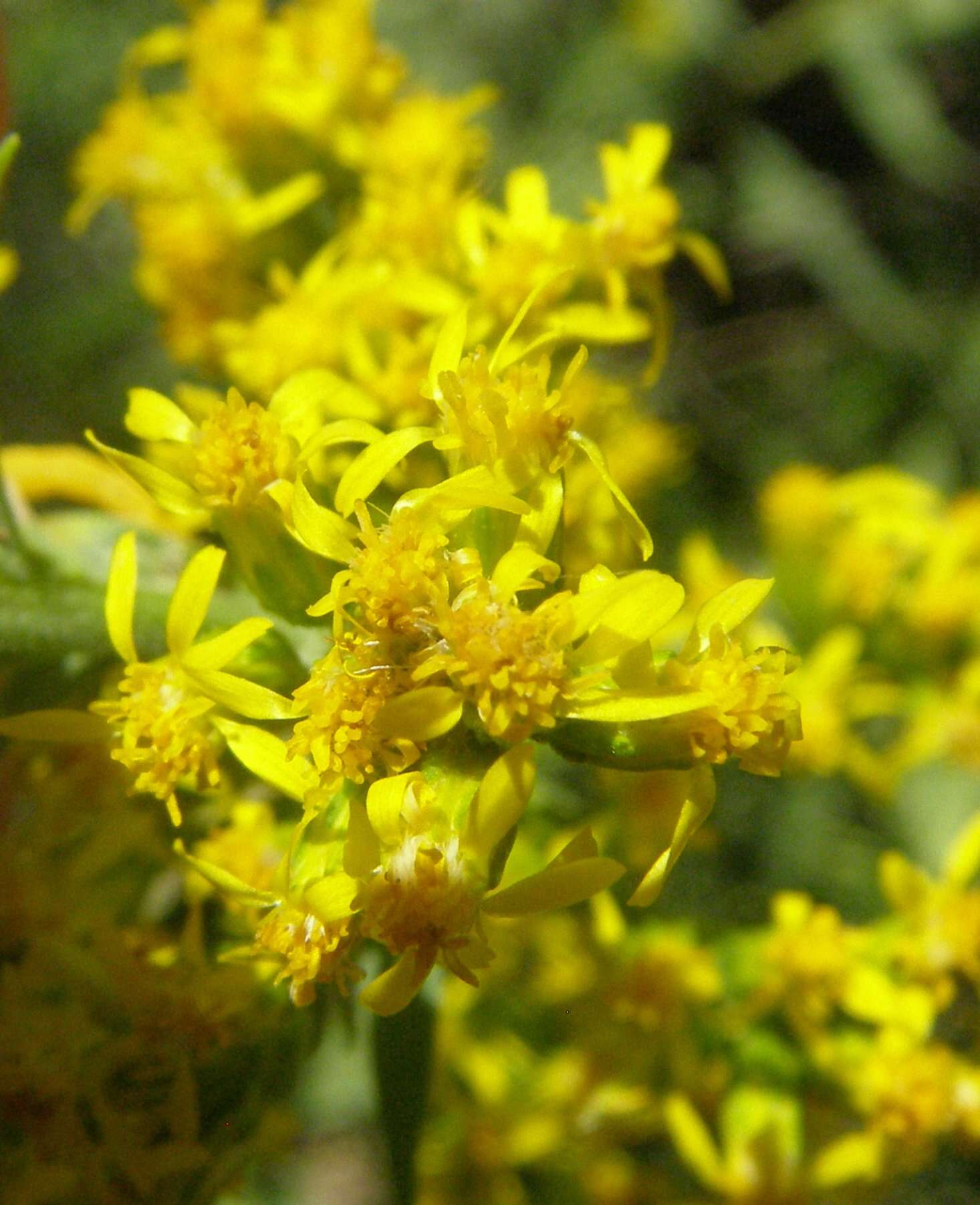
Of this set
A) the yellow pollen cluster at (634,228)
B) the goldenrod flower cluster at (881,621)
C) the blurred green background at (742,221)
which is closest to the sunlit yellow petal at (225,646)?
the yellow pollen cluster at (634,228)

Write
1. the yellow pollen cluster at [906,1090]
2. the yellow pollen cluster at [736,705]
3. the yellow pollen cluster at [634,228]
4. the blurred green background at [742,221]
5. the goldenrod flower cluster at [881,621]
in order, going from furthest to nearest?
the blurred green background at [742,221], the goldenrod flower cluster at [881,621], the yellow pollen cluster at [906,1090], the yellow pollen cluster at [634,228], the yellow pollen cluster at [736,705]

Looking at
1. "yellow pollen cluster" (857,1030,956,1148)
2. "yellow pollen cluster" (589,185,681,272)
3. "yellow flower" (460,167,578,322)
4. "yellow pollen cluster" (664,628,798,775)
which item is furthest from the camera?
"yellow pollen cluster" (857,1030,956,1148)

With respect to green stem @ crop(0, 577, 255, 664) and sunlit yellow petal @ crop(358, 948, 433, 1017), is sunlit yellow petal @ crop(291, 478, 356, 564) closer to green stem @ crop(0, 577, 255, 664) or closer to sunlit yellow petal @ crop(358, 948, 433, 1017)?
green stem @ crop(0, 577, 255, 664)

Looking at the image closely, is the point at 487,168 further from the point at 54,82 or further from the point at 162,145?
the point at 162,145

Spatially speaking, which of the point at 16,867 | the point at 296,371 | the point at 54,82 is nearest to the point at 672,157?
the point at 54,82

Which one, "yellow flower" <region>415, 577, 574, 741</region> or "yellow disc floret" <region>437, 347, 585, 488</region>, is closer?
"yellow flower" <region>415, 577, 574, 741</region>

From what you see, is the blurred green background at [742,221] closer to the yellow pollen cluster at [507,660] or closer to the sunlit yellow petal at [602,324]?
the sunlit yellow petal at [602,324]

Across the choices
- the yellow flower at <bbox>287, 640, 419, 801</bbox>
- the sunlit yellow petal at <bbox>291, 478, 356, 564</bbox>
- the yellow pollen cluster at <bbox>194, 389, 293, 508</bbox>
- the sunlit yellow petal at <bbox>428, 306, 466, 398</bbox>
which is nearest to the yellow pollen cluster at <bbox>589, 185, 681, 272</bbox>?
the sunlit yellow petal at <bbox>428, 306, 466, 398</bbox>
